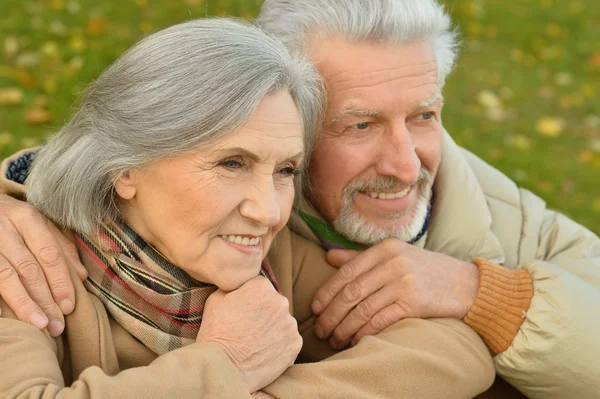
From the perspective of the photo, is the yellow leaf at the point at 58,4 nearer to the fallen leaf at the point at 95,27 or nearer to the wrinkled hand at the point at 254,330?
the fallen leaf at the point at 95,27

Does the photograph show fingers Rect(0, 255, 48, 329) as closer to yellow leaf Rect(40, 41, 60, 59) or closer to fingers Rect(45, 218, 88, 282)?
fingers Rect(45, 218, 88, 282)

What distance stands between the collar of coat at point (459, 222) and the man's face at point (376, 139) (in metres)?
0.14

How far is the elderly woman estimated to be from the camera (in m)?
2.59

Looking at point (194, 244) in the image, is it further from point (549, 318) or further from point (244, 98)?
point (549, 318)

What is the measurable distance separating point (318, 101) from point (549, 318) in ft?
3.91

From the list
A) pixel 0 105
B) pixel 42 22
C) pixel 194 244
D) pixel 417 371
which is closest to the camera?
pixel 194 244

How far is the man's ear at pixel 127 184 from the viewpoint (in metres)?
2.72

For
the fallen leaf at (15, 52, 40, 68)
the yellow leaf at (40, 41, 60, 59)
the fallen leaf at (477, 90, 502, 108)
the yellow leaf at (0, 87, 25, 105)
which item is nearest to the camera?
the yellow leaf at (0, 87, 25, 105)

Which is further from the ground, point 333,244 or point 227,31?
point 227,31

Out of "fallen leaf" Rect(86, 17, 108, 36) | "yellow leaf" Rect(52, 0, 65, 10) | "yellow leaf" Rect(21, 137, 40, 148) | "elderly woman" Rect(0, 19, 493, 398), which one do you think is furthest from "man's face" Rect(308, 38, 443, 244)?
"yellow leaf" Rect(52, 0, 65, 10)

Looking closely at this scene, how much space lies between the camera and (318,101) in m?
3.14

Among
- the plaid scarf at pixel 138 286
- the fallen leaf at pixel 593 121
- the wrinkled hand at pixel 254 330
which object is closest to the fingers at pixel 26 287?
the plaid scarf at pixel 138 286

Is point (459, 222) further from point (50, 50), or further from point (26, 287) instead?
point (50, 50)

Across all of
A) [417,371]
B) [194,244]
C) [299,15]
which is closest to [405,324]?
[417,371]
